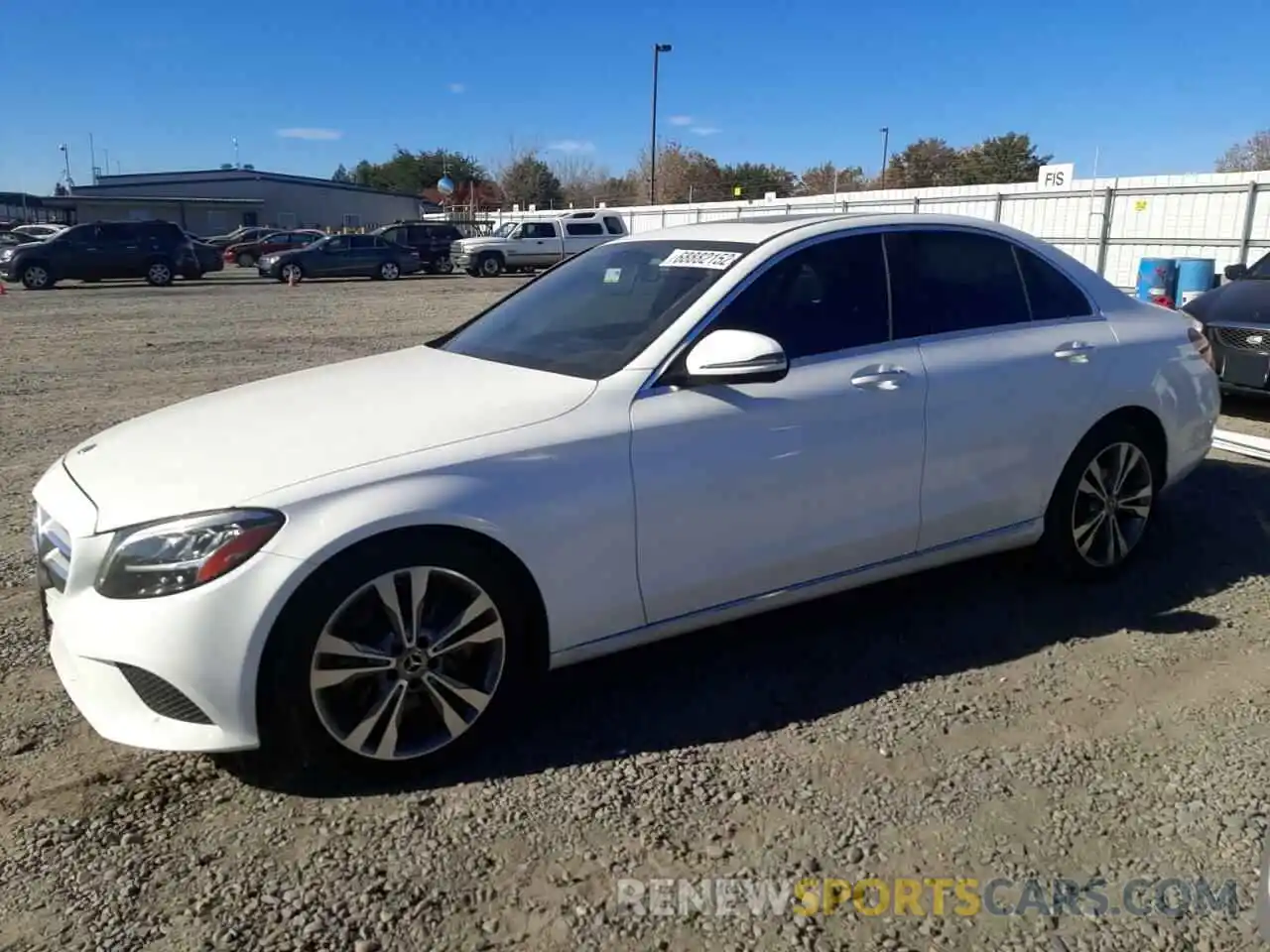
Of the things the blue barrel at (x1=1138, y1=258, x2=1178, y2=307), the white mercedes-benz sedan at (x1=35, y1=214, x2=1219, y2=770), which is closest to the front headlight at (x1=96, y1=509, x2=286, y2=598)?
the white mercedes-benz sedan at (x1=35, y1=214, x2=1219, y2=770)

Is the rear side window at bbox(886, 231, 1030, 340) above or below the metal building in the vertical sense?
below

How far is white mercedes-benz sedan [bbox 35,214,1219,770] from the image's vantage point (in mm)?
2705

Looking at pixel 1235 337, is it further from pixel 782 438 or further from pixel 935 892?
pixel 935 892

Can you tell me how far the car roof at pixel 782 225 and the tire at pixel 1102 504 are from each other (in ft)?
3.37

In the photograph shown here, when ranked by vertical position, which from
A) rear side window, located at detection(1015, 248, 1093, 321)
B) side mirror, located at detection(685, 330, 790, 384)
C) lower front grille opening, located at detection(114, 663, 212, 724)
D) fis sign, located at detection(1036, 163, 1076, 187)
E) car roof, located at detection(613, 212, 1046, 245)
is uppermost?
fis sign, located at detection(1036, 163, 1076, 187)

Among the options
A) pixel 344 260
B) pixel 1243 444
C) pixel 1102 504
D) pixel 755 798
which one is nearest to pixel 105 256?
pixel 344 260

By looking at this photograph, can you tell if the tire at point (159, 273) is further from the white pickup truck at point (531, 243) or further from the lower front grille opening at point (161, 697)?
the lower front grille opening at point (161, 697)

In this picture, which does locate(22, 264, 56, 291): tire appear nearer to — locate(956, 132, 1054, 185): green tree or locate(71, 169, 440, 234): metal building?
locate(71, 169, 440, 234): metal building

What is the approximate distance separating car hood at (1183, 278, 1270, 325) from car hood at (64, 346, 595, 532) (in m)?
6.78

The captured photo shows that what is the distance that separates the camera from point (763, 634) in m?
4.00

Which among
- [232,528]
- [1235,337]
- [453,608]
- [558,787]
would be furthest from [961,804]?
[1235,337]

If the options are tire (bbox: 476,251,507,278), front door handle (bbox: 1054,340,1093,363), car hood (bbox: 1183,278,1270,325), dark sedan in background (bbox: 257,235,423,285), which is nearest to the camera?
front door handle (bbox: 1054,340,1093,363)

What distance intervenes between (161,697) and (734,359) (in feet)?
6.42

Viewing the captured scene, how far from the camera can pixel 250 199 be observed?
6381cm
